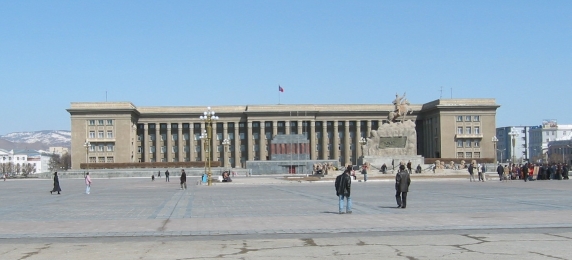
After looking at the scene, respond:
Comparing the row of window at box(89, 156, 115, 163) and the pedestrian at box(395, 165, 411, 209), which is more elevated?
the row of window at box(89, 156, 115, 163)

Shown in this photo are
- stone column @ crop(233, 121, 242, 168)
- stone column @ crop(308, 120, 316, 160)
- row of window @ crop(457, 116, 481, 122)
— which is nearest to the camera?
row of window @ crop(457, 116, 481, 122)

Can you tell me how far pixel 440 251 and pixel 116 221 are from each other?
11187 mm

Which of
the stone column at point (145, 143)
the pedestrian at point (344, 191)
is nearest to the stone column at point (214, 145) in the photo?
the stone column at point (145, 143)

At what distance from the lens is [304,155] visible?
387 ft

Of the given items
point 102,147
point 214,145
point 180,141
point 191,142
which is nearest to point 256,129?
point 214,145

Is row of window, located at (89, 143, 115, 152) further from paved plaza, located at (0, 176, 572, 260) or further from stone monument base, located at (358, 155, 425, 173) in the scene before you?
paved plaza, located at (0, 176, 572, 260)

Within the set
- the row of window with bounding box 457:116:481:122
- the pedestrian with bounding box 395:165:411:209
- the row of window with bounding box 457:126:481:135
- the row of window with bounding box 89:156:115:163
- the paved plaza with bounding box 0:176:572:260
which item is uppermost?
the row of window with bounding box 457:116:481:122

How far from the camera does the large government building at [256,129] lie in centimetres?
13588

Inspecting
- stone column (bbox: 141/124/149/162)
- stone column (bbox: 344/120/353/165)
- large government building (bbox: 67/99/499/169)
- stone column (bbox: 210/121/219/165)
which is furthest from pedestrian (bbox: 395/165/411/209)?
stone column (bbox: 141/124/149/162)

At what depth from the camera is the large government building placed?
135875 mm

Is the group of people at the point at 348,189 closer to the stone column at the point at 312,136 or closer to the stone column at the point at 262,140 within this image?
the stone column at the point at 262,140

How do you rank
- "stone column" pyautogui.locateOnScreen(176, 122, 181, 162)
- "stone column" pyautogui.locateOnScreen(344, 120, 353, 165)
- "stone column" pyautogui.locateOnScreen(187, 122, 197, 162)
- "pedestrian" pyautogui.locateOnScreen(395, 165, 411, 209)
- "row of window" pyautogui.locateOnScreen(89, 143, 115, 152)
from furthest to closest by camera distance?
"stone column" pyautogui.locateOnScreen(344, 120, 353, 165) → "stone column" pyautogui.locateOnScreen(176, 122, 181, 162) → "stone column" pyautogui.locateOnScreen(187, 122, 197, 162) → "row of window" pyautogui.locateOnScreen(89, 143, 115, 152) → "pedestrian" pyautogui.locateOnScreen(395, 165, 411, 209)

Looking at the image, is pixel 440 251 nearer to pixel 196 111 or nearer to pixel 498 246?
pixel 498 246

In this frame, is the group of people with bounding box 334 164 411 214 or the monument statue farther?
the monument statue
